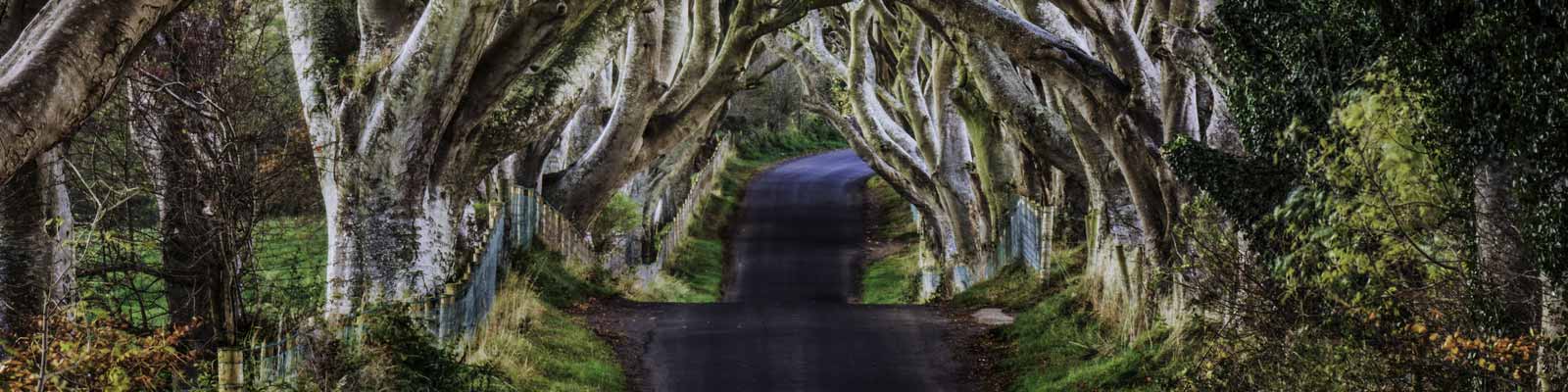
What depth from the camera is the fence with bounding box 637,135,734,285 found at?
30669 millimetres

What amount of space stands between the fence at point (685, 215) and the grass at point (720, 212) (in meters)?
0.20

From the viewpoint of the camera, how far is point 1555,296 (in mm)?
7195

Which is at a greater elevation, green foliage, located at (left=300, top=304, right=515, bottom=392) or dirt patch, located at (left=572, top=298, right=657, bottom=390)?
green foliage, located at (left=300, top=304, right=515, bottom=392)

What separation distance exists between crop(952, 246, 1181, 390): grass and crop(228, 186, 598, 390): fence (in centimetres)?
487

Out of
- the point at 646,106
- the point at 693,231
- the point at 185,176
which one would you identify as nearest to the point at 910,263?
the point at 693,231

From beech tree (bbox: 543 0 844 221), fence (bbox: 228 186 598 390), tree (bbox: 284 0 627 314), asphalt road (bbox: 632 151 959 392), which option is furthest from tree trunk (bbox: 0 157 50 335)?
beech tree (bbox: 543 0 844 221)

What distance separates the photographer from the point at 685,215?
38.7 meters

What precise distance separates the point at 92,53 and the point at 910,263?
92.5 feet

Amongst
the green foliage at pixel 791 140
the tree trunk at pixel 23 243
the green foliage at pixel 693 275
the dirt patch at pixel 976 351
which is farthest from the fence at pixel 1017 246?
the green foliage at pixel 791 140

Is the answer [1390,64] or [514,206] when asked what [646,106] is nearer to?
[514,206]

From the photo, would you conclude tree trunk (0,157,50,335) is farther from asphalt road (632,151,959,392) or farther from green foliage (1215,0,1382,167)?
green foliage (1215,0,1382,167)

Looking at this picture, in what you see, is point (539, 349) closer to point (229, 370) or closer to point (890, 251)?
point (229, 370)

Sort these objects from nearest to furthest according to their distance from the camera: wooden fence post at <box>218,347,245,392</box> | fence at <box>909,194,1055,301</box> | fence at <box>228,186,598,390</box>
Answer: wooden fence post at <box>218,347,245,392</box> → fence at <box>228,186,598,390</box> → fence at <box>909,194,1055,301</box>

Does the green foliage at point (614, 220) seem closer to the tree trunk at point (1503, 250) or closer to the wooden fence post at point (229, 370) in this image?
the wooden fence post at point (229, 370)
